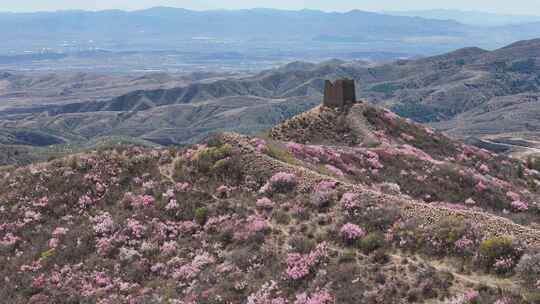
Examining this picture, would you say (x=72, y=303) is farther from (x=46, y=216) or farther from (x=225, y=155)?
(x=225, y=155)

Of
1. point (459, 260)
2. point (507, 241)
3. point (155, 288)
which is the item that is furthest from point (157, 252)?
point (507, 241)

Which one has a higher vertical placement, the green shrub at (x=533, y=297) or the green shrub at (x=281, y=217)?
the green shrub at (x=533, y=297)

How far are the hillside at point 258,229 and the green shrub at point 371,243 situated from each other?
44 mm

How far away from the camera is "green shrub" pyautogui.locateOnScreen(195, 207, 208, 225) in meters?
25.4

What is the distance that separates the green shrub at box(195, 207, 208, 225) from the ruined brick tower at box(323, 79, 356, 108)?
33.8 meters

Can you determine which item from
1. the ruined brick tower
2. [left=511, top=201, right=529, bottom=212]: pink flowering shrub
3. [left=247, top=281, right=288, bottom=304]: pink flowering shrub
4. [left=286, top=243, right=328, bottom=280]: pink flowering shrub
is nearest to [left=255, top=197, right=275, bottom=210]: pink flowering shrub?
[left=286, top=243, right=328, bottom=280]: pink flowering shrub

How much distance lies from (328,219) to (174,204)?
8909 mm

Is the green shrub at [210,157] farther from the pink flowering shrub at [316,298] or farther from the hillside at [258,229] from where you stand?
the pink flowering shrub at [316,298]

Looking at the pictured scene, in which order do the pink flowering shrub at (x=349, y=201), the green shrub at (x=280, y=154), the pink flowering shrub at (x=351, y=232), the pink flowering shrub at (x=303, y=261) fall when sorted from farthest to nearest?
the green shrub at (x=280, y=154) → the pink flowering shrub at (x=349, y=201) → the pink flowering shrub at (x=351, y=232) → the pink flowering shrub at (x=303, y=261)

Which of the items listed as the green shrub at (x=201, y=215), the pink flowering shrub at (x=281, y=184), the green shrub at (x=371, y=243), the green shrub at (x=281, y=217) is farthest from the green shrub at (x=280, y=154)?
the green shrub at (x=371, y=243)

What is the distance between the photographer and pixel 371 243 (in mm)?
19219

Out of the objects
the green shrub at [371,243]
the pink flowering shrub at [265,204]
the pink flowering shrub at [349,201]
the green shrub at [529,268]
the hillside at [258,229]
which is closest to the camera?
the green shrub at [529,268]

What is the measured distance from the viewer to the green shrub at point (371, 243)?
19.1m

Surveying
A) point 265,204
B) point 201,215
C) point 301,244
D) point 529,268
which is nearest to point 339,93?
point 265,204
